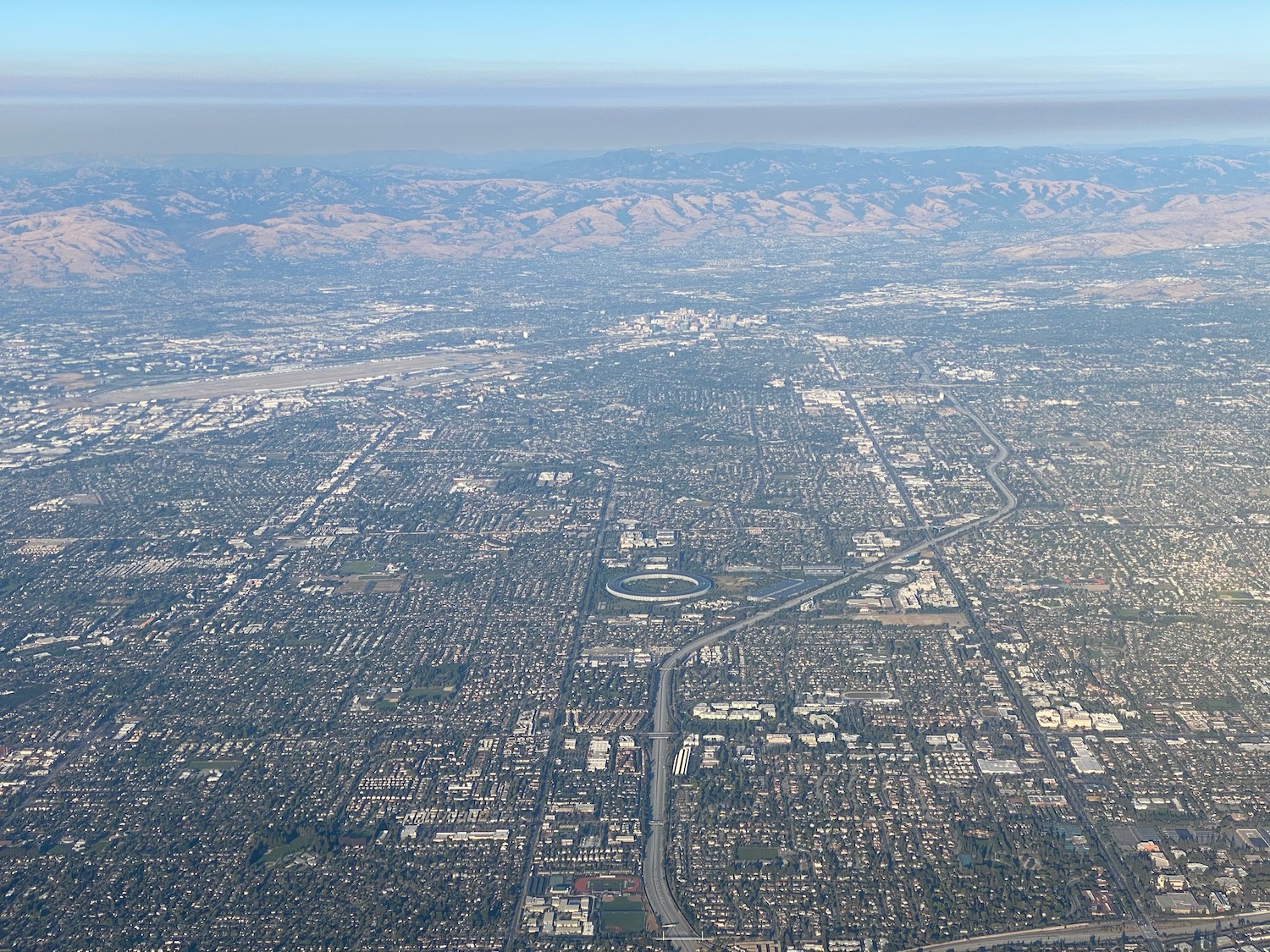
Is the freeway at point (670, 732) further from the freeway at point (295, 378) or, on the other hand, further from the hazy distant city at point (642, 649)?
the freeway at point (295, 378)

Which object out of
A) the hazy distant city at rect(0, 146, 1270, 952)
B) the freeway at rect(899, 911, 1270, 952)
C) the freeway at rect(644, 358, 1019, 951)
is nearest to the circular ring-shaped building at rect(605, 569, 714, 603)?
the hazy distant city at rect(0, 146, 1270, 952)

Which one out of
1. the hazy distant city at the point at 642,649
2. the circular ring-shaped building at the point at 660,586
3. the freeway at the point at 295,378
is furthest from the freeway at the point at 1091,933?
the freeway at the point at 295,378

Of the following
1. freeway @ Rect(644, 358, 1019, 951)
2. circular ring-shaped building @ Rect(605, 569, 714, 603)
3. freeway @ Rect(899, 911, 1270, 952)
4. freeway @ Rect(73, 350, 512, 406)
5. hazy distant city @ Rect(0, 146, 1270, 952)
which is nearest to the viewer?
freeway @ Rect(899, 911, 1270, 952)

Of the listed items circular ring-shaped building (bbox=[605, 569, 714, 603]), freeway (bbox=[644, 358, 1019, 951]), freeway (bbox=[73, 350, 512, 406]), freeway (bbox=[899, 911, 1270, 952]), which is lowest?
freeway (bbox=[73, 350, 512, 406])

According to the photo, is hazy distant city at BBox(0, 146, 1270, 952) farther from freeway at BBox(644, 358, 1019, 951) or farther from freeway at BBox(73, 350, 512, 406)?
freeway at BBox(73, 350, 512, 406)

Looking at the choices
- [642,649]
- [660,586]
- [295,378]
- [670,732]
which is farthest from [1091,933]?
[295,378]

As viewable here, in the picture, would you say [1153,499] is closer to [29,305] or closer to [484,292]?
[484,292]

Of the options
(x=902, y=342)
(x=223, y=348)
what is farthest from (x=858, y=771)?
(x=223, y=348)
